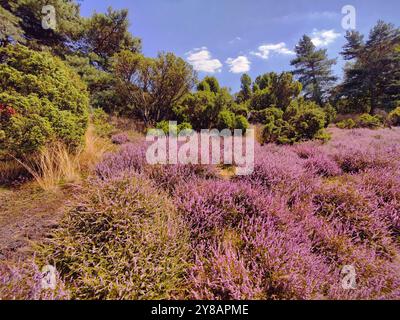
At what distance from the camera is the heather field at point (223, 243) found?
1.38 metres

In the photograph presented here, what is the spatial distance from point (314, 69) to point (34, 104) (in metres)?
29.3

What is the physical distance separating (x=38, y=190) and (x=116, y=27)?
12.4 meters

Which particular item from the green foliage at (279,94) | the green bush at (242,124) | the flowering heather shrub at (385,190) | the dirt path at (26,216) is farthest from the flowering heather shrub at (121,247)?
the green foliage at (279,94)

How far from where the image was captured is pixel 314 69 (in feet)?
79.4

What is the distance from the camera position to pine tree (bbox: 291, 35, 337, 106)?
2352 cm

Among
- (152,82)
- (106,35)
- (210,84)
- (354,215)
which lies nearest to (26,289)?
(354,215)

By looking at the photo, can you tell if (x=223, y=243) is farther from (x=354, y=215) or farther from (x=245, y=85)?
(x=245, y=85)

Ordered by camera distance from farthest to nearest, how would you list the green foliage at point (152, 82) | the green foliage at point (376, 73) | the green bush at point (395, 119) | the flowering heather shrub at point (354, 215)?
the green foliage at point (376, 73)
the green bush at point (395, 119)
the green foliage at point (152, 82)
the flowering heather shrub at point (354, 215)

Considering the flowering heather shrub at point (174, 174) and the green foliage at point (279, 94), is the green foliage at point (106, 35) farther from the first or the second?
the flowering heather shrub at point (174, 174)

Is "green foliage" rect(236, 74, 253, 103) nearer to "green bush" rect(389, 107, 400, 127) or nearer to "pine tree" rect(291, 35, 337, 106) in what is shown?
"green bush" rect(389, 107, 400, 127)

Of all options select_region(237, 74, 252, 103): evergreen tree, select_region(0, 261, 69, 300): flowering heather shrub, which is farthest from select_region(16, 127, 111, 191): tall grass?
select_region(237, 74, 252, 103): evergreen tree

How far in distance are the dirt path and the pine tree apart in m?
27.6

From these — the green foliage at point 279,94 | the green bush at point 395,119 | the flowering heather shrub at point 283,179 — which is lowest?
the flowering heather shrub at point 283,179
